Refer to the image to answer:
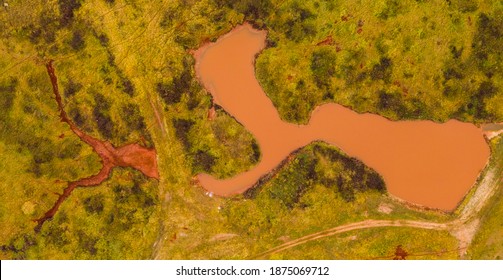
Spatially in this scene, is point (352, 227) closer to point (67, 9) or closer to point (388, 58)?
point (388, 58)

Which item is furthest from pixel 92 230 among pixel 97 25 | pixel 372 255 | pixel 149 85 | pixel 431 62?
pixel 431 62

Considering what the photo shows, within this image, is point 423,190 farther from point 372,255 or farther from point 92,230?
point 92,230

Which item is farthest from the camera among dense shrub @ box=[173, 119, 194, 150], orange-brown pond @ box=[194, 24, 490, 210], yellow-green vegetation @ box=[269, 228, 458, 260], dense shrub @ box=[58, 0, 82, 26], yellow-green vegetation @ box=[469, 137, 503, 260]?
dense shrub @ box=[173, 119, 194, 150]

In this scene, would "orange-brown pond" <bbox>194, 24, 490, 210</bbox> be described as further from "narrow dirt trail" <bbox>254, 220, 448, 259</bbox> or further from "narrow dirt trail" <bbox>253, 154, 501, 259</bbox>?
"narrow dirt trail" <bbox>254, 220, 448, 259</bbox>

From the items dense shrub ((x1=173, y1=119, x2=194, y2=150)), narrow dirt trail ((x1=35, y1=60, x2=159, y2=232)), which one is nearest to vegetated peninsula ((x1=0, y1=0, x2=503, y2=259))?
dense shrub ((x1=173, y1=119, x2=194, y2=150))

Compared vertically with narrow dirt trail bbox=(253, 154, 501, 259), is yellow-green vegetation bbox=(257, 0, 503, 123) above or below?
above

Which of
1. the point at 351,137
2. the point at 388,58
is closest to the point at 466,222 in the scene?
the point at 351,137

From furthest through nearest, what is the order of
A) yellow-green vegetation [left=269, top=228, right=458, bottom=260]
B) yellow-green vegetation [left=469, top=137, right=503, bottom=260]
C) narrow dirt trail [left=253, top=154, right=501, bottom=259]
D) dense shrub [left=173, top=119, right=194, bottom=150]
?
1. dense shrub [left=173, top=119, right=194, bottom=150]
2. yellow-green vegetation [left=269, top=228, right=458, bottom=260]
3. narrow dirt trail [left=253, top=154, right=501, bottom=259]
4. yellow-green vegetation [left=469, top=137, right=503, bottom=260]
